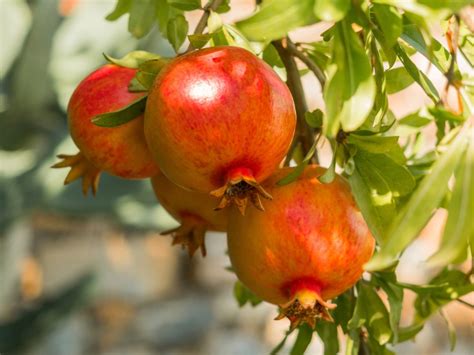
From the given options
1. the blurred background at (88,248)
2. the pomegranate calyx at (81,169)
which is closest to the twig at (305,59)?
the pomegranate calyx at (81,169)

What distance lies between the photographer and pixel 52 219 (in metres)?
3.62

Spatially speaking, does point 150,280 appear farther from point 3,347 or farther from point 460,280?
point 460,280

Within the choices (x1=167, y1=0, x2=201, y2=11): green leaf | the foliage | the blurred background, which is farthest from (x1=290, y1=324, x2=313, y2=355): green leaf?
the blurred background

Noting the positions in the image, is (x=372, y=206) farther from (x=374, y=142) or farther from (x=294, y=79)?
(x=294, y=79)

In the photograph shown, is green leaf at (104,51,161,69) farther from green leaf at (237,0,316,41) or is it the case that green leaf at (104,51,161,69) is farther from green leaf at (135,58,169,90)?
green leaf at (237,0,316,41)

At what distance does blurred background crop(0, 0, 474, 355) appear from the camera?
3109 millimetres

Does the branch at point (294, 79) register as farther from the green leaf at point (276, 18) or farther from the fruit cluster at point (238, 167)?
the green leaf at point (276, 18)

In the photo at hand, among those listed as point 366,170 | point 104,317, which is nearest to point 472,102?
point 366,170

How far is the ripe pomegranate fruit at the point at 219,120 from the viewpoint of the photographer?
63cm

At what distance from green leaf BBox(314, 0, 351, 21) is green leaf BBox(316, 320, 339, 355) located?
374 mm

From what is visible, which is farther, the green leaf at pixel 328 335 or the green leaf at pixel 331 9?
the green leaf at pixel 328 335

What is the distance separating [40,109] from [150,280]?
0.79m

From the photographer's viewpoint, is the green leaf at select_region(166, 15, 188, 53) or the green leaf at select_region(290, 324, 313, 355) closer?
the green leaf at select_region(166, 15, 188, 53)

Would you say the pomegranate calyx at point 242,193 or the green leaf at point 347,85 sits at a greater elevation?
the green leaf at point 347,85
